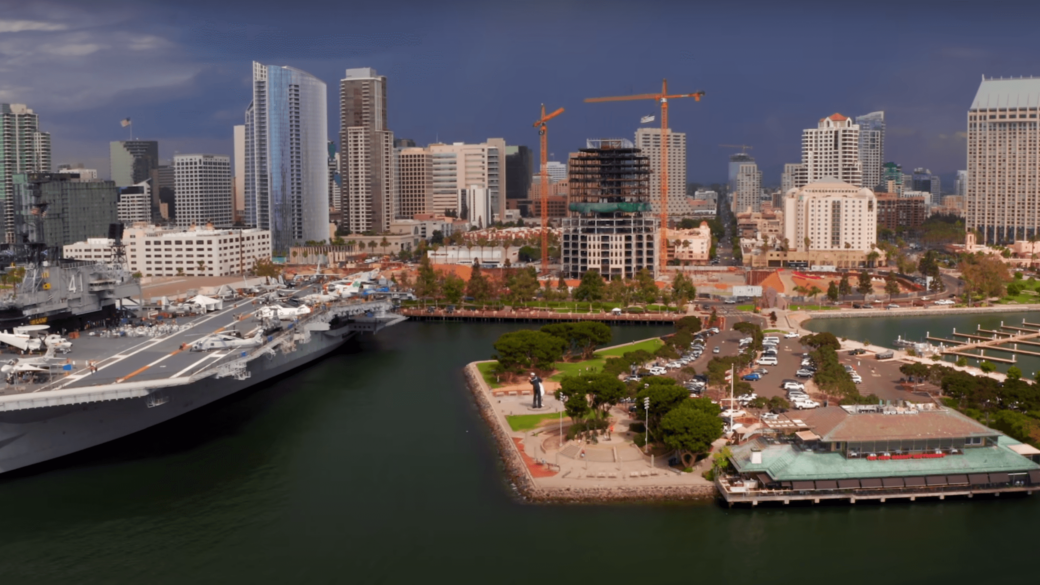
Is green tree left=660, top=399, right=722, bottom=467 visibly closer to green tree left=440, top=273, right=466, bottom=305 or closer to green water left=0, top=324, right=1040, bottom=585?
green water left=0, top=324, right=1040, bottom=585

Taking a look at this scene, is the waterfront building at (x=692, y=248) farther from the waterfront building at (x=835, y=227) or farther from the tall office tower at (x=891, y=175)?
the tall office tower at (x=891, y=175)

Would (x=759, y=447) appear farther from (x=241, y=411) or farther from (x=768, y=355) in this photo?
(x=241, y=411)

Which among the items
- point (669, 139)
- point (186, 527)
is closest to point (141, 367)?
point (186, 527)

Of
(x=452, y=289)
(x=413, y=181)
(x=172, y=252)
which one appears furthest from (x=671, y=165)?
(x=452, y=289)

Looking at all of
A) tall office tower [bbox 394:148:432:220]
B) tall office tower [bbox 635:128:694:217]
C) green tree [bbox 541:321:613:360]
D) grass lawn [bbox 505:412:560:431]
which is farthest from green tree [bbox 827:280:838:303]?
tall office tower [bbox 635:128:694:217]

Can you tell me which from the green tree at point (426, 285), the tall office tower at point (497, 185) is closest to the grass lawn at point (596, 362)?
the green tree at point (426, 285)

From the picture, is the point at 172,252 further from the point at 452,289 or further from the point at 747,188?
the point at 747,188
